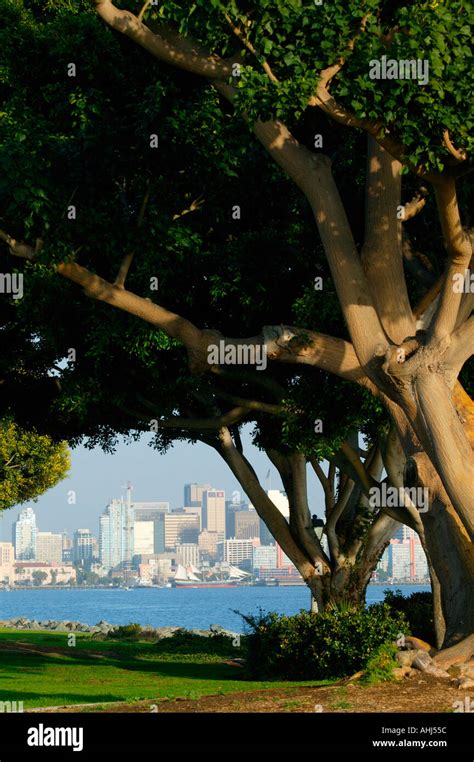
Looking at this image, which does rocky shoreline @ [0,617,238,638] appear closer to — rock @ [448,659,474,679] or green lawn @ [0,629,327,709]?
green lawn @ [0,629,327,709]

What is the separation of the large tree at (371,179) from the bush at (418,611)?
7665 mm

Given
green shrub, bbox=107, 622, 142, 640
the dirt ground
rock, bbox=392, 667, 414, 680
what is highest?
rock, bbox=392, 667, 414, 680

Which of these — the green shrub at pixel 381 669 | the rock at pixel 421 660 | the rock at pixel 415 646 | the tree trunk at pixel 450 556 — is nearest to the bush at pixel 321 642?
the rock at pixel 415 646

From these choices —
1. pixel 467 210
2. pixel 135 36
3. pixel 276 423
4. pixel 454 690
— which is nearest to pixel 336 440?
pixel 276 423

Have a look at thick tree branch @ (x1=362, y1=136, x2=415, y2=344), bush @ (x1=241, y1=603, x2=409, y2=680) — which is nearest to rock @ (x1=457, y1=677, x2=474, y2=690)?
bush @ (x1=241, y1=603, x2=409, y2=680)

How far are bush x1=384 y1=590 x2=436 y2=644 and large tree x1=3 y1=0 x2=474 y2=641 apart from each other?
302 inches

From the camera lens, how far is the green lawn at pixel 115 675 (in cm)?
1777

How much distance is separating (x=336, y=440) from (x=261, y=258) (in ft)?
12.3

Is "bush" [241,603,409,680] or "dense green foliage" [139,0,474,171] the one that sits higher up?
"dense green foliage" [139,0,474,171]

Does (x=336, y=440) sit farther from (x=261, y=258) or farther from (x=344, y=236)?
(x=344, y=236)

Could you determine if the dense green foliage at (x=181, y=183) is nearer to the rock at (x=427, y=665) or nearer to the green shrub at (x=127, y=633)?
the rock at (x=427, y=665)

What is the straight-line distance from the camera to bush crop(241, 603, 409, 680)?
797 inches

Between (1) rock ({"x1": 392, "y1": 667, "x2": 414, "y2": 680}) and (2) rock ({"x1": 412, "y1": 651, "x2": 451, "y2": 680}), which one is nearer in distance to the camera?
(2) rock ({"x1": 412, "y1": 651, "x2": 451, "y2": 680})

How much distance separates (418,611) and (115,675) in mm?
7393
